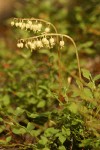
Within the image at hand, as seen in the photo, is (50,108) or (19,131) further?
(50,108)

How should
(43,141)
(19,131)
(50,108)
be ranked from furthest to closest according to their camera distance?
1. (50,108)
2. (19,131)
3. (43,141)

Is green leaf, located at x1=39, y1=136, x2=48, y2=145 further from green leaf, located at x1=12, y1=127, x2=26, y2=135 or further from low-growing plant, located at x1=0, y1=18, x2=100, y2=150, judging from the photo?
green leaf, located at x1=12, y1=127, x2=26, y2=135

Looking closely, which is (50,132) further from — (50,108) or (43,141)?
(50,108)

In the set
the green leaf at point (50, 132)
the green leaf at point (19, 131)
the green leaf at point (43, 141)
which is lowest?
the green leaf at point (43, 141)

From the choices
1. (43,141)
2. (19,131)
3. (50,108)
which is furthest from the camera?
(50,108)

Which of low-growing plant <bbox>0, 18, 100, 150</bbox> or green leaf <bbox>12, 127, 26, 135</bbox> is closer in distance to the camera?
low-growing plant <bbox>0, 18, 100, 150</bbox>

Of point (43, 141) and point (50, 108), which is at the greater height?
point (50, 108)

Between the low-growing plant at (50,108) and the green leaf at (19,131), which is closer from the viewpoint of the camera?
the low-growing plant at (50,108)

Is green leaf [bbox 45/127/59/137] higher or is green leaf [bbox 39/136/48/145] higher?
green leaf [bbox 45/127/59/137]

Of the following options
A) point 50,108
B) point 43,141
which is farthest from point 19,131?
point 50,108

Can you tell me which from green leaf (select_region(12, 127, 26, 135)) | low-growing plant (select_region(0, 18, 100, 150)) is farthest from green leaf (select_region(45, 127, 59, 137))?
green leaf (select_region(12, 127, 26, 135))

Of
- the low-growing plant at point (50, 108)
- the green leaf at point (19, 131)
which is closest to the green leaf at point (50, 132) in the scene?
the low-growing plant at point (50, 108)

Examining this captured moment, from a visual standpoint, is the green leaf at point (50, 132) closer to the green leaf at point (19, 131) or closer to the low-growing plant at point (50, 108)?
the low-growing plant at point (50, 108)
